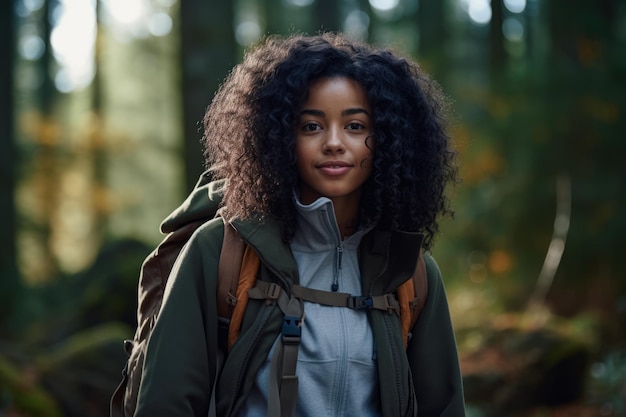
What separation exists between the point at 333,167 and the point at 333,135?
0.40 feet

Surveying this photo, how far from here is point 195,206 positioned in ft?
9.84

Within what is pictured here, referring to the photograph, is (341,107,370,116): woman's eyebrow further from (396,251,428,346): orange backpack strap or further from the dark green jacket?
(396,251,428,346): orange backpack strap

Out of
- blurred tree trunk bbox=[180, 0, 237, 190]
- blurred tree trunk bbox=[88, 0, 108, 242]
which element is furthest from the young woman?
blurred tree trunk bbox=[88, 0, 108, 242]

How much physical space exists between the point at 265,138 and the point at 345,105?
317 mm

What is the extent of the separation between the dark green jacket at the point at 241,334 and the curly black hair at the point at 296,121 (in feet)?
0.37

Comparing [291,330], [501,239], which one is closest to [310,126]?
[291,330]

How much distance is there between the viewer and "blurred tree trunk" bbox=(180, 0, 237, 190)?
7.64m

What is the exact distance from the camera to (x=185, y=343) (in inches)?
103

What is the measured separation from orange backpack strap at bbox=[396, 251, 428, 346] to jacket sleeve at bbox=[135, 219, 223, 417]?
0.72 metres

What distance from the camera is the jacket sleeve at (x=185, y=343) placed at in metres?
2.56

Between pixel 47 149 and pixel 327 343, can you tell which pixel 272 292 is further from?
pixel 47 149

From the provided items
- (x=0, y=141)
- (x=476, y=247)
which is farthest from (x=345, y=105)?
(x=0, y=141)

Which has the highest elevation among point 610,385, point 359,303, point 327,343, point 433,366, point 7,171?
point 359,303

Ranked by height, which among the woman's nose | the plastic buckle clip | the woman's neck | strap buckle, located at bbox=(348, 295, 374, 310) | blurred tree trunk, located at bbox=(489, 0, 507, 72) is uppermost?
blurred tree trunk, located at bbox=(489, 0, 507, 72)
